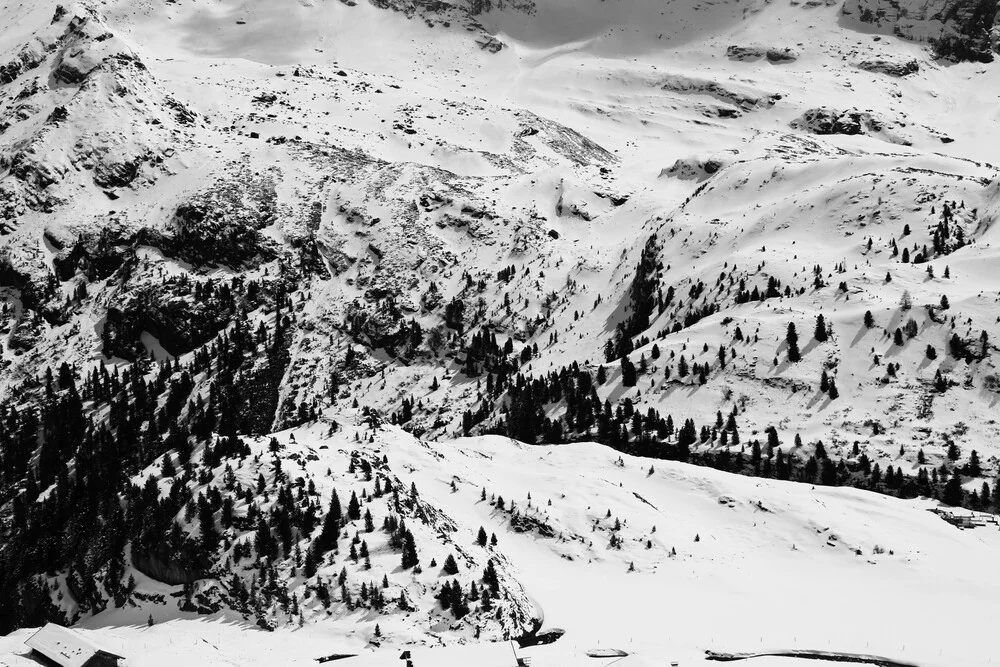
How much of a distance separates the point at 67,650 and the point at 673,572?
47.8m

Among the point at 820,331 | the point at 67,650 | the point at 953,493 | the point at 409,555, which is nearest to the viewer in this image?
the point at 67,650

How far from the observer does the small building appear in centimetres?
5547

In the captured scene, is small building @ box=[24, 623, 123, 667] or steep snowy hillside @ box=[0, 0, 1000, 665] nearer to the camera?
small building @ box=[24, 623, 123, 667]

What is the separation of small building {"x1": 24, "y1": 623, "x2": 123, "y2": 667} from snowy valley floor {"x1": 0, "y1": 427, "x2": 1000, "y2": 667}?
1702mm

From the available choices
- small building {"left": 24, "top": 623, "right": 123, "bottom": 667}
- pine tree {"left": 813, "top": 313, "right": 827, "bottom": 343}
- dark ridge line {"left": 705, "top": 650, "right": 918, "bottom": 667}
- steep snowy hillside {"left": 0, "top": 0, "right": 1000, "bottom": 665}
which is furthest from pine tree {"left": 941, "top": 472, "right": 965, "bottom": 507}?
small building {"left": 24, "top": 623, "right": 123, "bottom": 667}

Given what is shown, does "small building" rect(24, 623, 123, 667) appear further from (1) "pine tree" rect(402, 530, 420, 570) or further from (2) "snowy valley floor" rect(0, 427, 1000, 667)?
(1) "pine tree" rect(402, 530, 420, 570)

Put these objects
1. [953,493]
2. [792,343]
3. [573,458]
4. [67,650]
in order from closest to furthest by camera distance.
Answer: [67,650] → [573,458] → [953,493] → [792,343]

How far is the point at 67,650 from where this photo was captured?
55.9 meters

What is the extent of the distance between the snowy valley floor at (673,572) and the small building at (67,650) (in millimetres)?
1702

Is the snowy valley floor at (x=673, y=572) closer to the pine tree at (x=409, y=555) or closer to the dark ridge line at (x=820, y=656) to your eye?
the dark ridge line at (x=820, y=656)

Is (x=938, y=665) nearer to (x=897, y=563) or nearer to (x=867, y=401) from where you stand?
(x=897, y=563)

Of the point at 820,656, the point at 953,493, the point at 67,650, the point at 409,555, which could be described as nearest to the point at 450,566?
the point at 409,555

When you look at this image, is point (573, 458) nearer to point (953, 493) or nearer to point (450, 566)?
point (450, 566)

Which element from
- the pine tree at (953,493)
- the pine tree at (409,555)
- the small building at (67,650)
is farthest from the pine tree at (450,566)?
the pine tree at (953,493)
